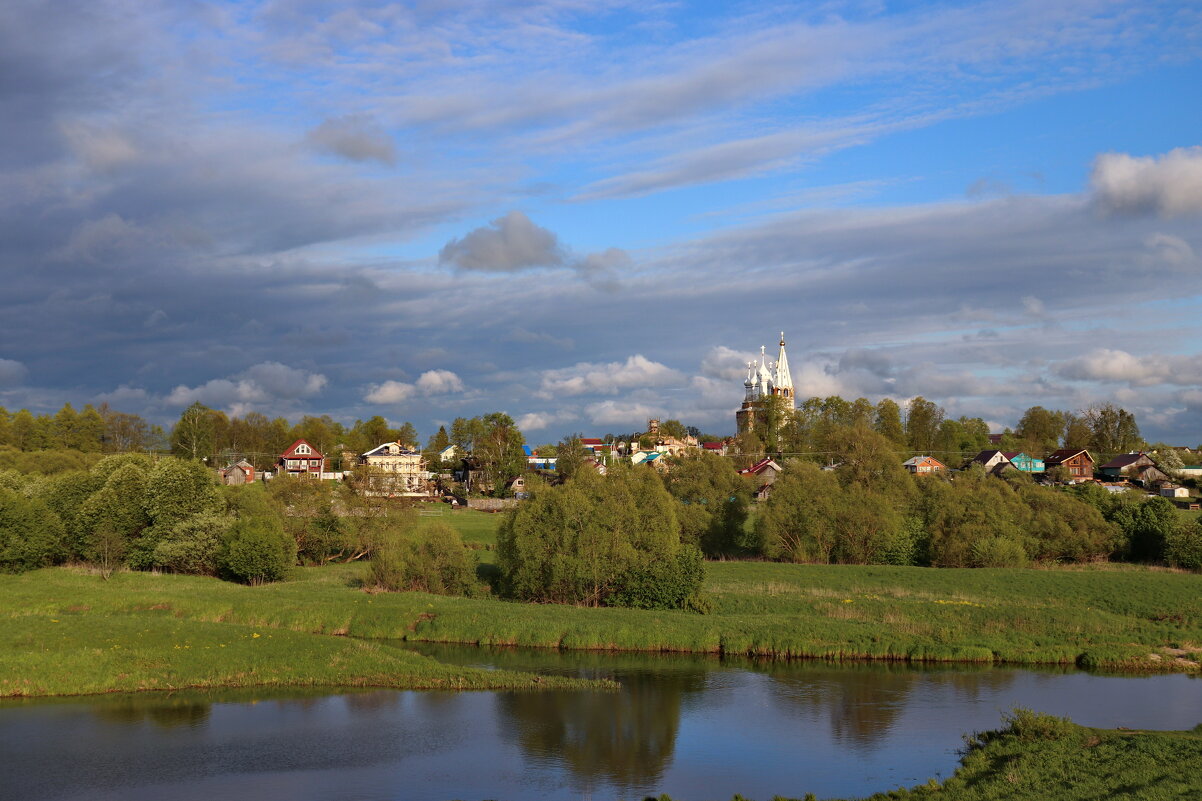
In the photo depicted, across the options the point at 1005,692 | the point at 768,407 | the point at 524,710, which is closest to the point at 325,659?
the point at 524,710

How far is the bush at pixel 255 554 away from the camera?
65312 mm

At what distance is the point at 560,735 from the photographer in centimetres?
3400

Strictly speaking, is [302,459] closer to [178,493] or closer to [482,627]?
[178,493]

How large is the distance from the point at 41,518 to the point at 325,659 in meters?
34.8

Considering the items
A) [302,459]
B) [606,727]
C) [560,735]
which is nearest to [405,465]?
[302,459]

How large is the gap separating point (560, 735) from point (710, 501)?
63.5 meters

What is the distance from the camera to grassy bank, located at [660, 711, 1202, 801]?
2533cm

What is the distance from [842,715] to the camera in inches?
1469

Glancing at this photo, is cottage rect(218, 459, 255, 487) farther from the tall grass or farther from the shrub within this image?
the shrub

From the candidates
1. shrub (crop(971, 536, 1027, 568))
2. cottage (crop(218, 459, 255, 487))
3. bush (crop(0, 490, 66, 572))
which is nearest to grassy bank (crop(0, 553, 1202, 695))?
bush (crop(0, 490, 66, 572))

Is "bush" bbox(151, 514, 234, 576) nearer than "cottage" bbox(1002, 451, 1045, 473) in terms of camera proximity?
Yes

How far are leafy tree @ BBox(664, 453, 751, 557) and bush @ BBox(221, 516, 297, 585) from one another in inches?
1369

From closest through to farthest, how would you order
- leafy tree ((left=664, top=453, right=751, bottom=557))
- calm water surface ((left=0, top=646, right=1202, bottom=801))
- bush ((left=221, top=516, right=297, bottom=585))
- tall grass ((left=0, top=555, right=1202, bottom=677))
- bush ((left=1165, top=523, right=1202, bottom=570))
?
calm water surface ((left=0, top=646, right=1202, bottom=801))
tall grass ((left=0, top=555, right=1202, bottom=677))
bush ((left=221, top=516, right=297, bottom=585))
bush ((left=1165, top=523, right=1202, bottom=570))
leafy tree ((left=664, top=453, right=751, bottom=557))

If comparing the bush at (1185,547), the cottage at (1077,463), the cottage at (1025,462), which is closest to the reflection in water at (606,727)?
the bush at (1185,547)
